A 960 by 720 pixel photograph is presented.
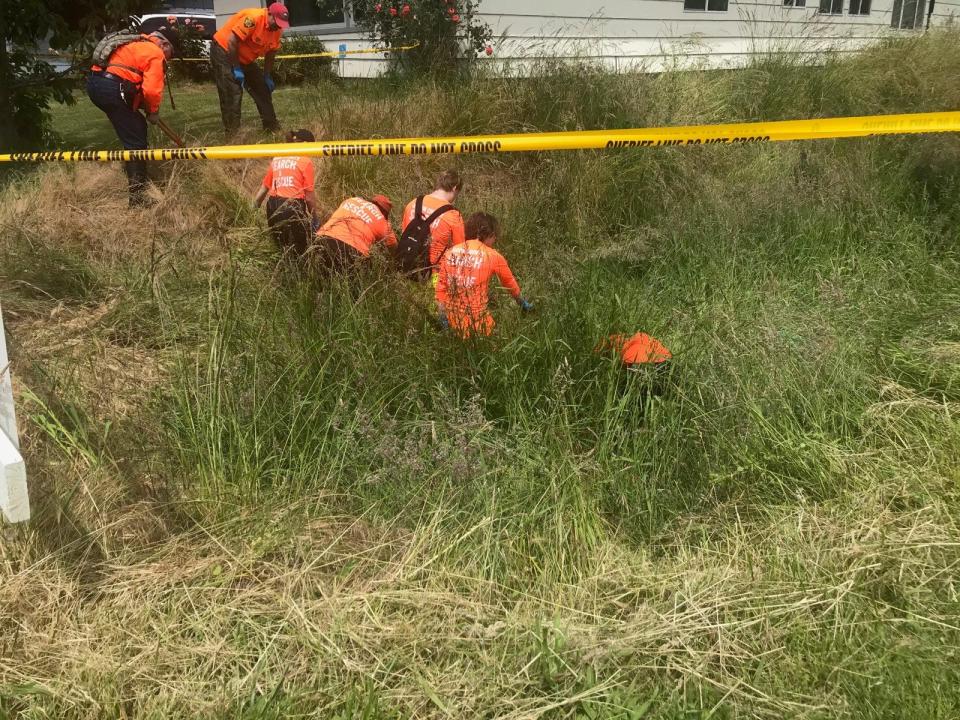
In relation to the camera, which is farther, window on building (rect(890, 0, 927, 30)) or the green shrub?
window on building (rect(890, 0, 927, 30))

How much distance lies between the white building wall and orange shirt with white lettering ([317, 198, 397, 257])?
473cm

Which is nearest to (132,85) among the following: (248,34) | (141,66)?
(141,66)

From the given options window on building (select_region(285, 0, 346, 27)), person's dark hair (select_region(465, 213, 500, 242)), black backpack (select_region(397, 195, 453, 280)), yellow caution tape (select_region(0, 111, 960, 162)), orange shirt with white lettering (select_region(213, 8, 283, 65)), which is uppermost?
window on building (select_region(285, 0, 346, 27))

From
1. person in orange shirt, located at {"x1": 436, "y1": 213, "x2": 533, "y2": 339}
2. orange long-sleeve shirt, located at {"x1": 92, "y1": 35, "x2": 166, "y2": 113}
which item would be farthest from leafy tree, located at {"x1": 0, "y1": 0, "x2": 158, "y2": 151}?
person in orange shirt, located at {"x1": 436, "y1": 213, "x2": 533, "y2": 339}

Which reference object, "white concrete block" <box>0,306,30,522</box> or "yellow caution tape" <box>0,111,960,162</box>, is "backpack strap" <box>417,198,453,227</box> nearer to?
"yellow caution tape" <box>0,111,960,162</box>

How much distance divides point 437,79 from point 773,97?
3.67 meters

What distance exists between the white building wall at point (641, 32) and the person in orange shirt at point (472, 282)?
4.80m

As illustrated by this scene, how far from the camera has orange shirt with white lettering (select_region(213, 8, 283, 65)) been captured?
25.3 feet

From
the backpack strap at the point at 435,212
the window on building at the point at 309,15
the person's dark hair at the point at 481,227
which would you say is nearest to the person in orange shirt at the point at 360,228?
the backpack strap at the point at 435,212

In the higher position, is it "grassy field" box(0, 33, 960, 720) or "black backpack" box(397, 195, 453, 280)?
"black backpack" box(397, 195, 453, 280)

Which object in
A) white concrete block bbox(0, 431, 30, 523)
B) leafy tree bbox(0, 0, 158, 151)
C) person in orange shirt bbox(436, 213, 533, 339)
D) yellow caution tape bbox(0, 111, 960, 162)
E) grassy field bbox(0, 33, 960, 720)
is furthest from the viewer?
leafy tree bbox(0, 0, 158, 151)

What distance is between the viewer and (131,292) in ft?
13.6

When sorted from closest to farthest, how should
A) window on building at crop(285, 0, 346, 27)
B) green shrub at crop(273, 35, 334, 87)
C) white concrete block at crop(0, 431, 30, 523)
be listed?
white concrete block at crop(0, 431, 30, 523), green shrub at crop(273, 35, 334, 87), window on building at crop(285, 0, 346, 27)

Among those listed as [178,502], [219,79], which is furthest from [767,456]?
[219,79]
